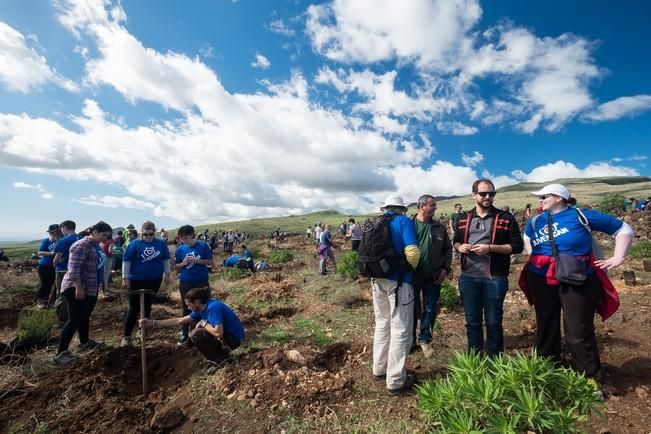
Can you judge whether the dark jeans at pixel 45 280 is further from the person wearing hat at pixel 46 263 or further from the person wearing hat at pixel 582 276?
the person wearing hat at pixel 582 276

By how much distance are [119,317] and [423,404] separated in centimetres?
731

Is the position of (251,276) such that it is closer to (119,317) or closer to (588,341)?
(119,317)

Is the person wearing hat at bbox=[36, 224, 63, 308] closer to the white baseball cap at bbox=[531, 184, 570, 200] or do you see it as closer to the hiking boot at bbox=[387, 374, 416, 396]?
the hiking boot at bbox=[387, 374, 416, 396]

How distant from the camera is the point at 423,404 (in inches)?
98.3

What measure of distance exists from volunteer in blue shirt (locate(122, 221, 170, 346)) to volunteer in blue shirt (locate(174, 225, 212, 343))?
34cm

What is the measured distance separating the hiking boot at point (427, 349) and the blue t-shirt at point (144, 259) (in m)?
4.17

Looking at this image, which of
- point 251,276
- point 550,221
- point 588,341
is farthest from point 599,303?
point 251,276

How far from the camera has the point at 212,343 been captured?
4402mm

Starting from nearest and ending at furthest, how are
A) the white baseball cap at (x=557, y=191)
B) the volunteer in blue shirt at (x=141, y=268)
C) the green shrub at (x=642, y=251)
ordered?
1. the white baseball cap at (x=557, y=191)
2. the volunteer in blue shirt at (x=141, y=268)
3. the green shrub at (x=642, y=251)

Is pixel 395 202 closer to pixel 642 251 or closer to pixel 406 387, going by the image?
pixel 406 387

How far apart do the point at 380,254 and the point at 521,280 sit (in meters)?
1.72

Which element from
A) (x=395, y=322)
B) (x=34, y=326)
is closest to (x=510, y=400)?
(x=395, y=322)

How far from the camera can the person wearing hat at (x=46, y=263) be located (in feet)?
25.1

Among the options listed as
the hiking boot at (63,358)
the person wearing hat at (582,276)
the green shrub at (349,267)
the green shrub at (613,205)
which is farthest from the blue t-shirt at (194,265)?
the green shrub at (613,205)
